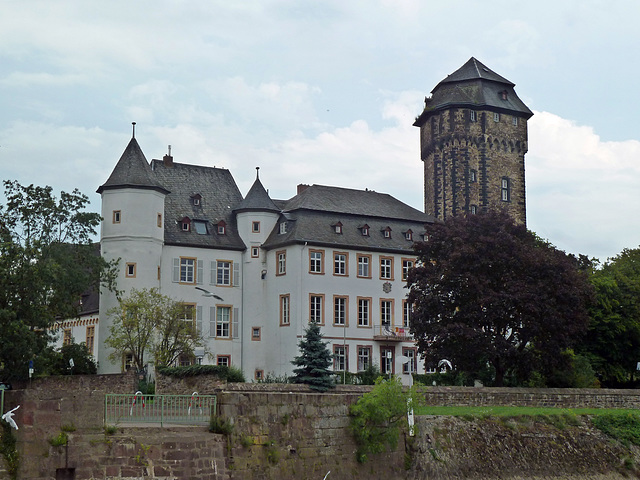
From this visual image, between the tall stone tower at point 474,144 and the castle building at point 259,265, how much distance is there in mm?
13650

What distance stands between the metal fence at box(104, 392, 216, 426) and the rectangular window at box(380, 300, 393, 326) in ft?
136

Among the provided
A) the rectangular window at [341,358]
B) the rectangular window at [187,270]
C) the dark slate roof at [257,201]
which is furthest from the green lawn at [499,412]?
the dark slate roof at [257,201]

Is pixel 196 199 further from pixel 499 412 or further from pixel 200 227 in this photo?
pixel 499 412

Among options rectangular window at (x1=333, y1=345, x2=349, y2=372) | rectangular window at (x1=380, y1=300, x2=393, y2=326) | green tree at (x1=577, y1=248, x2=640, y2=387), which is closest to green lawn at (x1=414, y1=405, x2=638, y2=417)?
green tree at (x1=577, y1=248, x2=640, y2=387)

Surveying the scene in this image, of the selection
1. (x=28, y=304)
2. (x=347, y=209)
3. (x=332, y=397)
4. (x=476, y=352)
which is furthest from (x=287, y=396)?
(x=347, y=209)

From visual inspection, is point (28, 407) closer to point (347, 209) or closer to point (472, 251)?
point (472, 251)

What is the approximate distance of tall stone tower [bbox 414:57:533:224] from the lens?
80750 mm

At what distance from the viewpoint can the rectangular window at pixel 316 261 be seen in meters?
64.3

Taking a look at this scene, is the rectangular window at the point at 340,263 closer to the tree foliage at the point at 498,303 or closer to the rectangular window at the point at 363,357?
the rectangular window at the point at 363,357

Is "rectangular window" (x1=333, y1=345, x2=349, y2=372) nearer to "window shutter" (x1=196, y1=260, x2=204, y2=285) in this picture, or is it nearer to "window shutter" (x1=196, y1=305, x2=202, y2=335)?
"window shutter" (x1=196, y1=305, x2=202, y2=335)

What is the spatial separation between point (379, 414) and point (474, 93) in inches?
2239

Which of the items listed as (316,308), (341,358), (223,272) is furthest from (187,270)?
(341,358)

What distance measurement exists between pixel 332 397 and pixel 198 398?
4649 mm

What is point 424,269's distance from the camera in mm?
52125
